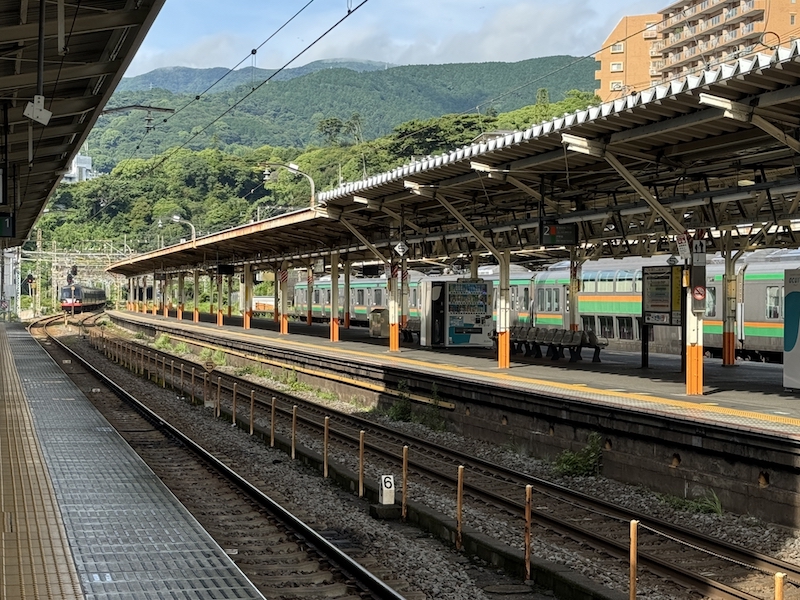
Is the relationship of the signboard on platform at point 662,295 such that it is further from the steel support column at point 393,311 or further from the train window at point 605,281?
the train window at point 605,281

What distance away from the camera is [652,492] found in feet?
41.6

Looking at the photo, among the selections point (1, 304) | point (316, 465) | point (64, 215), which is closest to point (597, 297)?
point (316, 465)

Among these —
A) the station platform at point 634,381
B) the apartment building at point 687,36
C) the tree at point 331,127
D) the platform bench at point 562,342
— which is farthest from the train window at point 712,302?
the tree at point 331,127

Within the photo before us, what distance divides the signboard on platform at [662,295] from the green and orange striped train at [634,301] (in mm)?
8383

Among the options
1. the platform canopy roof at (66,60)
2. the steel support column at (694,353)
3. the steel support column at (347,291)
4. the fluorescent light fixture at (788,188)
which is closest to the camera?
the platform canopy roof at (66,60)

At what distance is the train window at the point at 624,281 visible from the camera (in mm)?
33000

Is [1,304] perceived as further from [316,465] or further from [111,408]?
[316,465]

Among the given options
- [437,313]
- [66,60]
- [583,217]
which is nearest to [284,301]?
[437,313]

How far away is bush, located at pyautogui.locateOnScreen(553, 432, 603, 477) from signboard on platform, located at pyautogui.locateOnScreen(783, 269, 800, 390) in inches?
158

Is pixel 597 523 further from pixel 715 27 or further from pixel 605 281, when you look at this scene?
pixel 715 27

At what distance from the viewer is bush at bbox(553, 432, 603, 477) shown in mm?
13758

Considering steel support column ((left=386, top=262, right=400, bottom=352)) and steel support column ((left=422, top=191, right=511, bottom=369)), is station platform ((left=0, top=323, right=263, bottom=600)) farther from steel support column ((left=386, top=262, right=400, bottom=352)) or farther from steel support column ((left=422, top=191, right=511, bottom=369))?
steel support column ((left=386, top=262, right=400, bottom=352))

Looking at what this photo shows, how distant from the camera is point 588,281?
35.5 metres

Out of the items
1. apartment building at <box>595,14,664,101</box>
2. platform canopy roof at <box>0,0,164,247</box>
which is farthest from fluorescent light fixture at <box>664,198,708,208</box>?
apartment building at <box>595,14,664,101</box>
